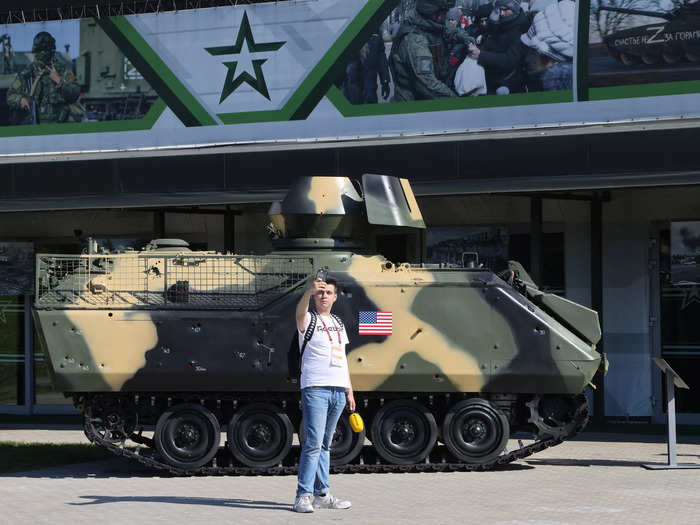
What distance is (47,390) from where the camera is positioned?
880 inches

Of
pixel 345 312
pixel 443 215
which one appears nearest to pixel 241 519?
pixel 345 312

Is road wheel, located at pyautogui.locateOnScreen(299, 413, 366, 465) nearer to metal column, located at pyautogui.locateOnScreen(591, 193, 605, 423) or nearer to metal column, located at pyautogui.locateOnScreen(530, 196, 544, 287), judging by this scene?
metal column, located at pyautogui.locateOnScreen(530, 196, 544, 287)

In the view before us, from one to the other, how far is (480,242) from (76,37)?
771cm

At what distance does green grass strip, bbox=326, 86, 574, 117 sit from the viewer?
1786 centimetres

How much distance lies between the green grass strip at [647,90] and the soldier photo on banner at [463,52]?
49 centimetres

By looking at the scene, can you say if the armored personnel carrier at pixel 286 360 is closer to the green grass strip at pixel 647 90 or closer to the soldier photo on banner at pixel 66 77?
the green grass strip at pixel 647 90

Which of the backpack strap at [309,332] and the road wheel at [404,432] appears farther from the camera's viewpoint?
the road wheel at [404,432]

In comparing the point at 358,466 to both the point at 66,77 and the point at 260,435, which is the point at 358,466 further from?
the point at 66,77

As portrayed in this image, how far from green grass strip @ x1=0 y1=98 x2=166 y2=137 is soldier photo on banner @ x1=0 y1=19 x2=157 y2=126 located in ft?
0.26

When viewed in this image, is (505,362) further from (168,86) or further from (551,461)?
(168,86)

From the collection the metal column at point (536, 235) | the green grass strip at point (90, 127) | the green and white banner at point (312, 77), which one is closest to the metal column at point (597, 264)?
the metal column at point (536, 235)

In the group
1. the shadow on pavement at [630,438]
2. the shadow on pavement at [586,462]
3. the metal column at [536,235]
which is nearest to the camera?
the shadow on pavement at [586,462]

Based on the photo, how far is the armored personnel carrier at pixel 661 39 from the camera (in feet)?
56.3

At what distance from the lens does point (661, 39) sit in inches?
682
